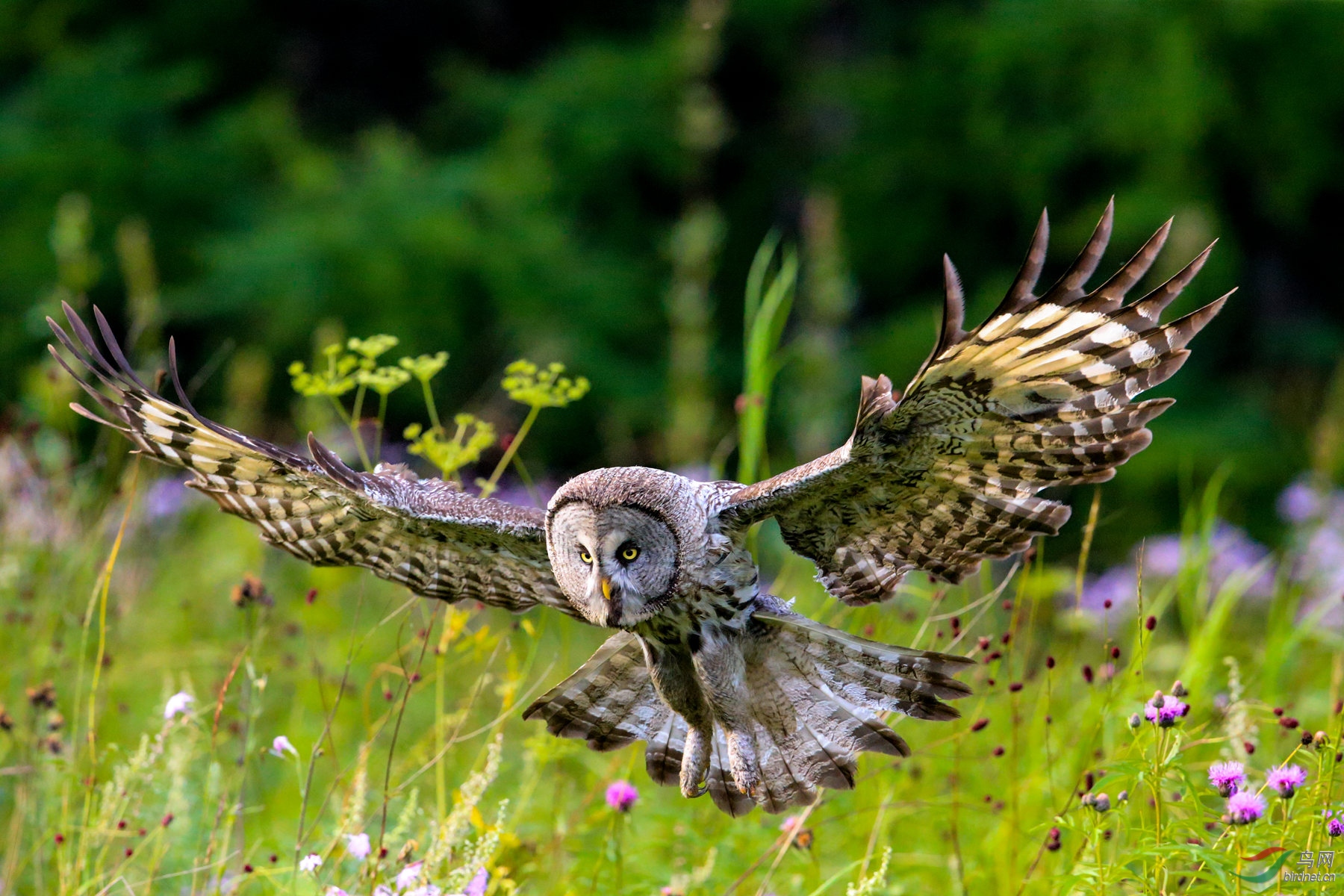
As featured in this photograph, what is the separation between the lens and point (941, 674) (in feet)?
8.12

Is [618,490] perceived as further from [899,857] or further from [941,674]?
[899,857]

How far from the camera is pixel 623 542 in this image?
2400 mm

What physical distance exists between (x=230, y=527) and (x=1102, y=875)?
4568mm

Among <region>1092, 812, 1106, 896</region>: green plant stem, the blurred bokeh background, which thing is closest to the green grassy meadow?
<region>1092, 812, 1106, 896</region>: green plant stem

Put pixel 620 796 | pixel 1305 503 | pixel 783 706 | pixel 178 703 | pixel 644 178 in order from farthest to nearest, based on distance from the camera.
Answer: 1. pixel 644 178
2. pixel 1305 503
3. pixel 783 706
4. pixel 620 796
5. pixel 178 703

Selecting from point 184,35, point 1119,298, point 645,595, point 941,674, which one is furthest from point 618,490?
point 184,35

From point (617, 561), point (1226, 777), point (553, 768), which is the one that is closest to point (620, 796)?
point (617, 561)

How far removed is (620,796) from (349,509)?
0.81m

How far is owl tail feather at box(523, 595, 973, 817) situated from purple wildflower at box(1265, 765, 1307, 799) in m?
0.56

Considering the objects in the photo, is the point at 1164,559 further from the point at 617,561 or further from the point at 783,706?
the point at 617,561

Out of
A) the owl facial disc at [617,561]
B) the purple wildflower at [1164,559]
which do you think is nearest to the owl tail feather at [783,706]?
the owl facial disc at [617,561]

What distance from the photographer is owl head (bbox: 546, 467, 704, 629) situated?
239cm

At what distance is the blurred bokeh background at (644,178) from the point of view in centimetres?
932

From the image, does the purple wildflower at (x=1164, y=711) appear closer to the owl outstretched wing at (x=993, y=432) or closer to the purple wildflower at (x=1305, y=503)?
the owl outstretched wing at (x=993, y=432)
